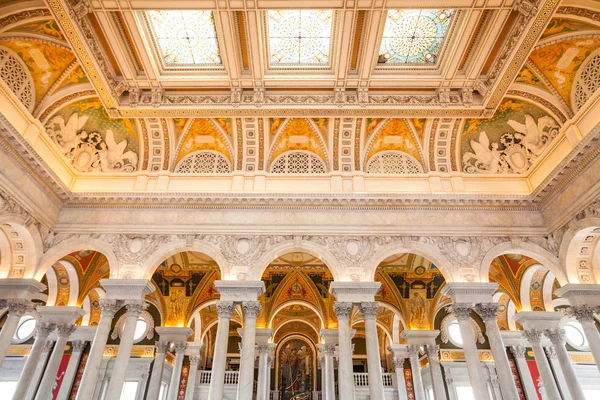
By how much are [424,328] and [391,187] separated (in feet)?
21.1

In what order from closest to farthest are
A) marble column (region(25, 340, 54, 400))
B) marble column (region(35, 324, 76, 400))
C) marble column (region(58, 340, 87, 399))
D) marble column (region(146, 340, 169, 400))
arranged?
marble column (region(35, 324, 76, 400)) < marble column (region(146, 340, 169, 400)) < marble column (region(25, 340, 54, 400)) < marble column (region(58, 340, 87, 399))


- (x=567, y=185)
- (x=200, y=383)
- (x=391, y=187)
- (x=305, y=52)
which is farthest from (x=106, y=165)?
(x=567, y=185)

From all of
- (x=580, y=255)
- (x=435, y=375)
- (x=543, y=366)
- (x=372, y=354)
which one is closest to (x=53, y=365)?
(x=372, y=354)

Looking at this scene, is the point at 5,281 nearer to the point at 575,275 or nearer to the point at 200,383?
the point at 200,383

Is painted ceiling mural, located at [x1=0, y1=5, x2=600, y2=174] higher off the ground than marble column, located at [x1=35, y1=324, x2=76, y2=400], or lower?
higher

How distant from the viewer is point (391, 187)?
13430 mm

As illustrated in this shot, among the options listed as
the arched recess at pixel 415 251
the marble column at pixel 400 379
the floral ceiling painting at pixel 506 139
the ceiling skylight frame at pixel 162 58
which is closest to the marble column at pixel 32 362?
the ceiling skylight frame at pixel 162 58

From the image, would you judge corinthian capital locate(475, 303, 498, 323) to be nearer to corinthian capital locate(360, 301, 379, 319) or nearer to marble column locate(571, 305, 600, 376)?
marble column locate(571, 305, 600, 376)

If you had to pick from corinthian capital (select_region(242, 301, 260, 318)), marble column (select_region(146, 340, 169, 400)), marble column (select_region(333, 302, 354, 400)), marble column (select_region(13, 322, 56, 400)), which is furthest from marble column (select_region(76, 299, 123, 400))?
marble column (select_region(333, 302, 354, 400))

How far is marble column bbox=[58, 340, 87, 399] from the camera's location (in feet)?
53.1

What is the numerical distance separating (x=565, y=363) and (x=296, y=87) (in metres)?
11.4

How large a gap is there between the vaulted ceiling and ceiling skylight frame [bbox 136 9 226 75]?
38 mm

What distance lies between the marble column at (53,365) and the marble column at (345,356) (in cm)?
906

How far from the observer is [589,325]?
10.7 meters
